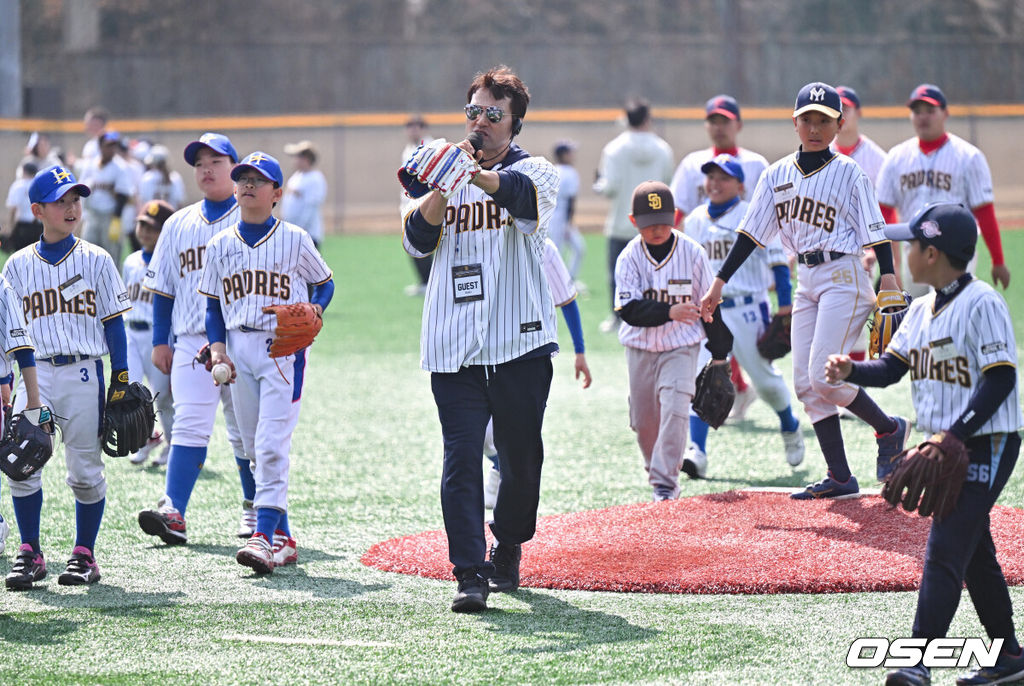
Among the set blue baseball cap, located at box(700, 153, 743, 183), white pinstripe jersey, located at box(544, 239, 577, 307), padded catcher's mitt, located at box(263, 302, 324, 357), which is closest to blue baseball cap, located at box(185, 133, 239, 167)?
padded catcher's mitt, located at box(263, 302, 324, 357)

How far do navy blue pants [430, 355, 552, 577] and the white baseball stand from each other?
Result: 3.90 ft

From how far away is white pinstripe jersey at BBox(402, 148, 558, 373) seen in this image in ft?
16.9

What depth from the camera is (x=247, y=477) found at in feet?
22.6

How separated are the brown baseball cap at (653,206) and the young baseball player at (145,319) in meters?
2.96

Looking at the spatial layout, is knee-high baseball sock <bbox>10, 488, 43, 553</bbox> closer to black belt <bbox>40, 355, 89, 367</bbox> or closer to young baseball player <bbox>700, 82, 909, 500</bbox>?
black belt <bbox>40, 355, 89, 367</bbox>

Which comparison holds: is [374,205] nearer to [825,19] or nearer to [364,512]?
[825,19]

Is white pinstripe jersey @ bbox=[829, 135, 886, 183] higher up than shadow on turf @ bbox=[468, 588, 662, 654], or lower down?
higher up

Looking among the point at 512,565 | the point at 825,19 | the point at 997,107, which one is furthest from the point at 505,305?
the point at 825,19

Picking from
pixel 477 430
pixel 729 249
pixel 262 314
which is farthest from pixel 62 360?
pixel 729 249

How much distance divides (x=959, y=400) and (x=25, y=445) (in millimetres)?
3729

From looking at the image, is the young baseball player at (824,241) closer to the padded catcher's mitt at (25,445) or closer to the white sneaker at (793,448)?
the white sneaker at (793,448)

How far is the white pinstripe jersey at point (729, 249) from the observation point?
27.0 ft

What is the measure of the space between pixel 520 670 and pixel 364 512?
305cm

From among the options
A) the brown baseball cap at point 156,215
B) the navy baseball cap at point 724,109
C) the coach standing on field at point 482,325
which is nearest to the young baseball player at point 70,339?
the coach standing on field at point 482,325
